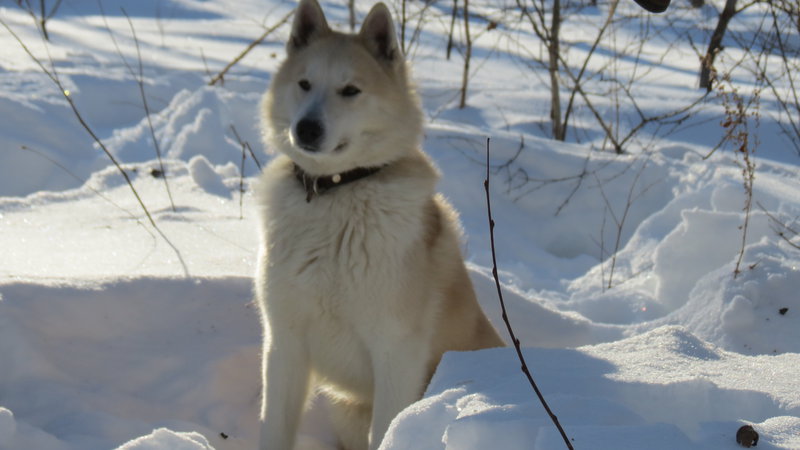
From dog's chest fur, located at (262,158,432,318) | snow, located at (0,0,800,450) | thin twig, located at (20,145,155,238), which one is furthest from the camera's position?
thin twig, located at (20,145,155,238)

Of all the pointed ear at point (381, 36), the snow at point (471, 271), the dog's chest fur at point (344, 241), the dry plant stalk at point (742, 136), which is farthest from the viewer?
the dry plant stalk at point (742, 136)

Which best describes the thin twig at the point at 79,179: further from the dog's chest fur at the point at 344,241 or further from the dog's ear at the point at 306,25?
the dog's chest fur at the point at 344,241

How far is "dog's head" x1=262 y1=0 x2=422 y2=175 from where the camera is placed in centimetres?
236

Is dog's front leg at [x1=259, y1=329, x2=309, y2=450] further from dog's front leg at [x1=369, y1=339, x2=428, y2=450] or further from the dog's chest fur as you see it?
dog's front leg at [x1=369, y1=339, x2=428, y2=450]

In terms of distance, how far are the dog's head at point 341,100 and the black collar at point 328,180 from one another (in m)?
0.02

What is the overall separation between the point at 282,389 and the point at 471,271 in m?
1.34

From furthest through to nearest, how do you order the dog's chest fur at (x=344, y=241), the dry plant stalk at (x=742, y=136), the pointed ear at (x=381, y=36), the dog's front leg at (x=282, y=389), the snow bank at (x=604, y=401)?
the dry plant stalk at (x=742, y=136) < the pointed ear at (x=381, y=36) < the dog's front leg at (x=282, y=389) < the dog's chest fur at (x=344, y=241) < the snow bank at (x=604, y=401)

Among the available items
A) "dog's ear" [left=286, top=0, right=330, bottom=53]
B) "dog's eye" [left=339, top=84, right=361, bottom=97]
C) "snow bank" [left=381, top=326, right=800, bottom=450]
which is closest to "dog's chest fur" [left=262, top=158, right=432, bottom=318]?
"dog's eye" [left=339, top=84, right=361, bottom=97]

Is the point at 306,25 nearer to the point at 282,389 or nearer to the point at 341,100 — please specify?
the point at 341,100

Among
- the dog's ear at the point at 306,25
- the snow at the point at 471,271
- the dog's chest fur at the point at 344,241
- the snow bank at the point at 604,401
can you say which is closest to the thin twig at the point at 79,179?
the snow at the point at 471,271

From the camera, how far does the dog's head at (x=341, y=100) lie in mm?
2363

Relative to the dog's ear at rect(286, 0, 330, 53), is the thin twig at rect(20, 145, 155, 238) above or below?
below

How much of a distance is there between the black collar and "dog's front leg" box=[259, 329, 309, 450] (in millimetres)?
469

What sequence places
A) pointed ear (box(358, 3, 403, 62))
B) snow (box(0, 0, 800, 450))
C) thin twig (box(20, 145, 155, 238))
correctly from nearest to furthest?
snow (box(0, 0, 800, 450)) < pointed ear (box(358, 3, 403, 62)) < thin twig (box(20, 145, 155, 238))
